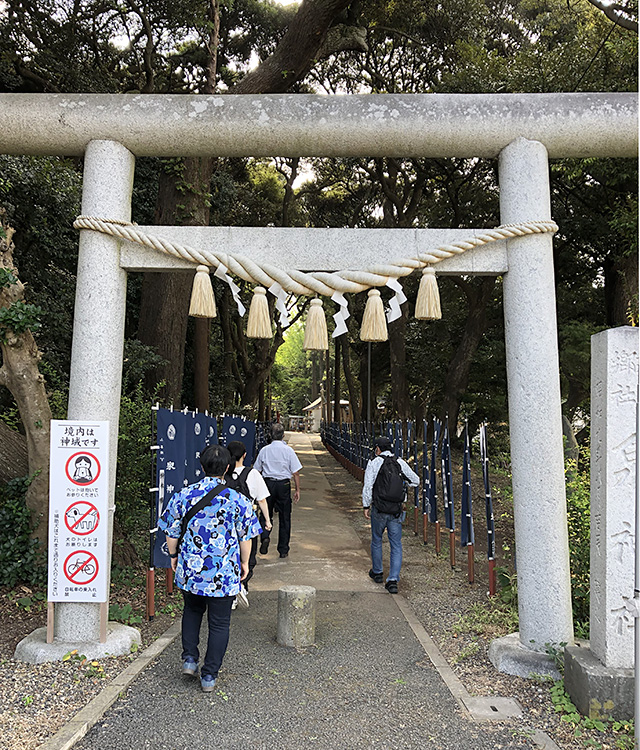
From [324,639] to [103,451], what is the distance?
2.42 metres

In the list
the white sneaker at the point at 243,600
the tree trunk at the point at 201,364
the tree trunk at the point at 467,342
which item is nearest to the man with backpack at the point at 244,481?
the white sneaker at the point at 243,600

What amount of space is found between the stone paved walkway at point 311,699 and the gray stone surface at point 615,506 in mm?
819

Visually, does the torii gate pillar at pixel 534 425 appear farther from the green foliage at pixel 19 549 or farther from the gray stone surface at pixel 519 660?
the green foliage at pixel 19 549

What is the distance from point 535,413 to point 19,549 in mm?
4895

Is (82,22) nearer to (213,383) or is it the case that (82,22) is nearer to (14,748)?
(213,383)

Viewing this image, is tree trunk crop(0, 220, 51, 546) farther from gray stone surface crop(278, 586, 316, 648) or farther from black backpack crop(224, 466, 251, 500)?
gray stone surface crop(278, 586, 316, 648)

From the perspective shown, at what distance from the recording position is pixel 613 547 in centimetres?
397

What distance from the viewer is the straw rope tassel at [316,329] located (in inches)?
201

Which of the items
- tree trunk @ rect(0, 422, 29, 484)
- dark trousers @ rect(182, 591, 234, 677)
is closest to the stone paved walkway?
dark trousers @ rect(182, 591, 234, 677)

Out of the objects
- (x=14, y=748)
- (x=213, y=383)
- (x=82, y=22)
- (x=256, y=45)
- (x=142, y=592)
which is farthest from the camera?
(x=213, y=383)

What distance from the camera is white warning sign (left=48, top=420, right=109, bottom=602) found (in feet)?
16.0

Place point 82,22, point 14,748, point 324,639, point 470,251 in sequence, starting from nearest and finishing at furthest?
point 14,748, point 470,251, point 324,639, point 82,22

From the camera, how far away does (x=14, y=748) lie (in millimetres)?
3547

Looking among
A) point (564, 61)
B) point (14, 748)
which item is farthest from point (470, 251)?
point (564, 61)
